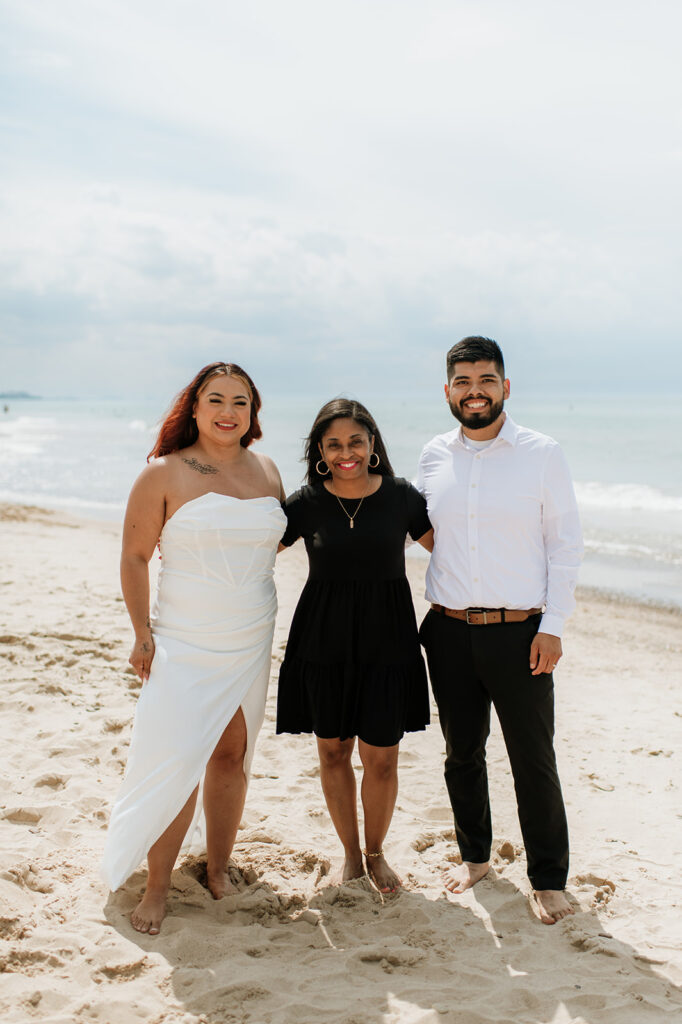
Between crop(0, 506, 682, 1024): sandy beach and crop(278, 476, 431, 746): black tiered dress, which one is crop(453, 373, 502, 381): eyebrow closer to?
crop(278, 476, 431, 746): black tiered dress

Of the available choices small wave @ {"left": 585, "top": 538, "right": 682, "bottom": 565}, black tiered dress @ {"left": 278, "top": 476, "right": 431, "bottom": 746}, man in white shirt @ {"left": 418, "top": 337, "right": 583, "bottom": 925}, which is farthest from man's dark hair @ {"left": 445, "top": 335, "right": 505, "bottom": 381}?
small wave @ {"left": 585, "top": 538, "right": 682, "bottom": 565}

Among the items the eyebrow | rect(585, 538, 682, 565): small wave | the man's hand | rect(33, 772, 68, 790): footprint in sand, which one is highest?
the eyebrow

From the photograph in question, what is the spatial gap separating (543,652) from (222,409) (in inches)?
69.5

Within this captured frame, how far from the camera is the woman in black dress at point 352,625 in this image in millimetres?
3406

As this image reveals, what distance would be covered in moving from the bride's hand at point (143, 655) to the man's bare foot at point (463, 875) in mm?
1711

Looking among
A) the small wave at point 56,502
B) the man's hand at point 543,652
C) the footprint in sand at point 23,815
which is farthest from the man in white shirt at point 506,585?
the small wave at point 56,502

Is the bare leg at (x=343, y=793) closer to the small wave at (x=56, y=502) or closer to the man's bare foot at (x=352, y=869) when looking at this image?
the man's bare foot at (x=352, y=869)

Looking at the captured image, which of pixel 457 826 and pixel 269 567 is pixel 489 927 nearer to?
pixel 457 826

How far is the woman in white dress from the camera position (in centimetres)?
329

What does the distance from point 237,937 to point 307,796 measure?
53.2 inches

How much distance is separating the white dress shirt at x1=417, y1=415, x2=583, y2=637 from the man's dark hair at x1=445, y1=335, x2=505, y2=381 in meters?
0.31

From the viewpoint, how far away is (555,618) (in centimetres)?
339

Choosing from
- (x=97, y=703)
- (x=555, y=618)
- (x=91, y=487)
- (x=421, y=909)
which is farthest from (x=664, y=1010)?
(x=91, y=487)

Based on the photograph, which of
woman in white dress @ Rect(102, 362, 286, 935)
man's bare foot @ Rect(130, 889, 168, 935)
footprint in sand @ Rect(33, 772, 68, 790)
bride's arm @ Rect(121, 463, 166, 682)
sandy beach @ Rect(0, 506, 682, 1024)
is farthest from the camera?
footprint in sand @ Rect(33, 772, 68, 790)
